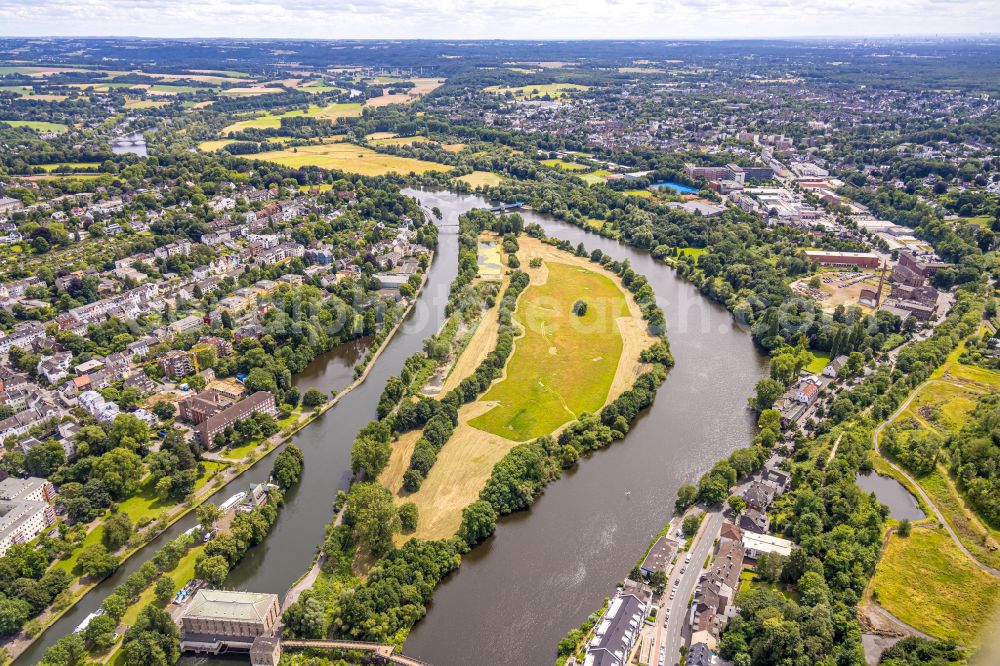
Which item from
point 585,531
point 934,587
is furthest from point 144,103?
point 934,587

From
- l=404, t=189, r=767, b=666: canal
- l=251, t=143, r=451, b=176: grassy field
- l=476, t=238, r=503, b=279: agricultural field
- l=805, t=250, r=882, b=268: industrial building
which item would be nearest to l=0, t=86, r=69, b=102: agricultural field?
l=251, t=143, r=451, b=176: grassy field

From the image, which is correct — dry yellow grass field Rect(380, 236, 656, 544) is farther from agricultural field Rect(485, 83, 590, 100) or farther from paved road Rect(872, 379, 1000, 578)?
agricultural field Rect(485, 83, 590, 100)

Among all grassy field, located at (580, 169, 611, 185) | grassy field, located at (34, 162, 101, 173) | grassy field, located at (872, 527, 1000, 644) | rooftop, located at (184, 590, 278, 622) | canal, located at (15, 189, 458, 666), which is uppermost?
grassy field, located at (34, 162, 101, 173)

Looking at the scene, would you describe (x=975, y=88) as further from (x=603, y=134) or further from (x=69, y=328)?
(x=69, y=328)

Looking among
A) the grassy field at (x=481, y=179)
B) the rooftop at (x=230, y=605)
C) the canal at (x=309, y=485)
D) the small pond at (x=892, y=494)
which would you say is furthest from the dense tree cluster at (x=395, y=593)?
the grassy field at (x=481, y=179)

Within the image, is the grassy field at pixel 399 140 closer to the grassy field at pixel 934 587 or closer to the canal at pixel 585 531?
the canal at pixel 585 531

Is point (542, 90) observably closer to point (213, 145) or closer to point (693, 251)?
point (213, 145)
